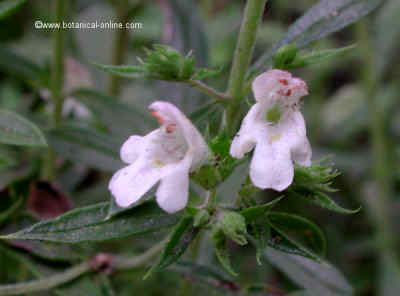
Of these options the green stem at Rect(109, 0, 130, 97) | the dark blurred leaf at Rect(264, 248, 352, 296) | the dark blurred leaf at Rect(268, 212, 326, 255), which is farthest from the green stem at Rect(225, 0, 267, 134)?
the green stem at Rect(109, 0, 130, 97)

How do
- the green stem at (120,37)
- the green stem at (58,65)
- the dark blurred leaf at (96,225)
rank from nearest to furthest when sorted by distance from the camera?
the dark blurred leaf at (96,225) < the green stem at (58,65) < the green stem at (120,37)

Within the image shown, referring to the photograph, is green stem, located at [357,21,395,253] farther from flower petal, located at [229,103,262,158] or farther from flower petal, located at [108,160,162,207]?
flower petal, located at [108,160,162,207]

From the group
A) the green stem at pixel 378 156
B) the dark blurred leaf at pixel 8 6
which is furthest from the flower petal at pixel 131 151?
the green stem at pixel 378 156

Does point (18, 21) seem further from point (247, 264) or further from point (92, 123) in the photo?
point (247, 264)

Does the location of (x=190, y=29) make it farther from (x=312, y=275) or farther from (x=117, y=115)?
(x=312, y=275)

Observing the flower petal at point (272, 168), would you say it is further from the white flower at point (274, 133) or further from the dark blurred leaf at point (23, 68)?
the dark blurred leaf at point (23, 68)

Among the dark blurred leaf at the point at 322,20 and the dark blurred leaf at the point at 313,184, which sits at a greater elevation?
the dark blurred leaf at the point at 322,20
